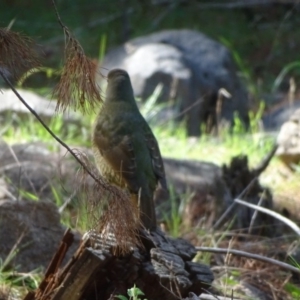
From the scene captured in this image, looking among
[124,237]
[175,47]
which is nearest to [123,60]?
[175,47]

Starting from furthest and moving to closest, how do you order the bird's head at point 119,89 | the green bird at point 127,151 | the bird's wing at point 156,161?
the bird's head at point 119,89, the bird's wing at point 156,161, the green bird at point 127,151

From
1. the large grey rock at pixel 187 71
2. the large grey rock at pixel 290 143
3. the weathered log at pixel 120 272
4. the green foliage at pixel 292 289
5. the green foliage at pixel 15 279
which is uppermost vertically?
the large grey rock at pixel 187 71

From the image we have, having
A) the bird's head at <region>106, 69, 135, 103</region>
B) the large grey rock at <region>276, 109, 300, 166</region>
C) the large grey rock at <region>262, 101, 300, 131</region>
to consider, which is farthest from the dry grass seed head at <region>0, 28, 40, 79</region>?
the large grey rock at <region>262, 101, 300, 131</region>

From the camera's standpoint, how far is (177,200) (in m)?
6.60

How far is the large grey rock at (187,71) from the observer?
32.3 feet

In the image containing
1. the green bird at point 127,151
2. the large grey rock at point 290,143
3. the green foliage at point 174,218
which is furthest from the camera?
the large grey rock at point 290,143

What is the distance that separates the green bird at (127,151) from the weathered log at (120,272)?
3.01ft

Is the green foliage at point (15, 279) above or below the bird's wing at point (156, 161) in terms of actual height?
below

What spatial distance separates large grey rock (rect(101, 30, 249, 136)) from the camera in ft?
32.3

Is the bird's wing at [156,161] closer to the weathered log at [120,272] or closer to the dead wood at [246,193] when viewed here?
the dead wood at [246,193]

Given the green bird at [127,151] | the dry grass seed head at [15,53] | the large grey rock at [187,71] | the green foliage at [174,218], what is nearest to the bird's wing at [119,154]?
the green bird at [127,151]

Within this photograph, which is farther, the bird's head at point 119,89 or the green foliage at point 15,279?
the bird's head at point 119,89

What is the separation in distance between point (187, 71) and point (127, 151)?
4.97 metres

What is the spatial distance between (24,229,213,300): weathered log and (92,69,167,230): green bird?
0.92 metres
